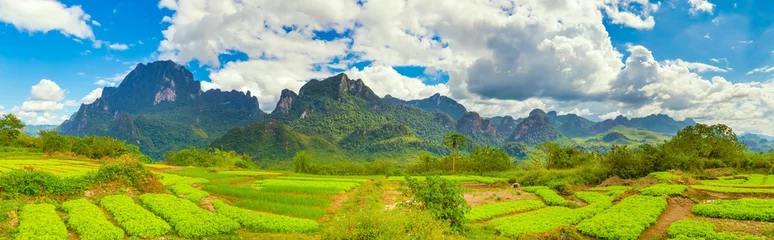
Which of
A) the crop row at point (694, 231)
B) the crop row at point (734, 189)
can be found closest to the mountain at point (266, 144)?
the crop row at point (734, 189)

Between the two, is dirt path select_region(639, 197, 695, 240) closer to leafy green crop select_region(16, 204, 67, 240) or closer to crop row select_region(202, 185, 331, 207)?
crop row select_region(202, 185, 331, 207)

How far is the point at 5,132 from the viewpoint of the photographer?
3044 inches

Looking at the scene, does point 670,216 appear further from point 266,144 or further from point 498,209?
point 266,144

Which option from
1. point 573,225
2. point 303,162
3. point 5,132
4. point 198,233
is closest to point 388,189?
point 573,225

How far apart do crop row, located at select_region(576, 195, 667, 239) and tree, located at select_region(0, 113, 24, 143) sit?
11148 centimetres

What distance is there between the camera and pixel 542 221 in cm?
2383

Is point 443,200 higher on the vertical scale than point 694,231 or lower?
higher

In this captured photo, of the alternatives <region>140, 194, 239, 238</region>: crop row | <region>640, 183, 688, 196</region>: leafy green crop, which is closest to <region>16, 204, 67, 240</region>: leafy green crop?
<region>140, 194, 239, 238</region>: crop row

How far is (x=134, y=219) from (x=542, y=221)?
26.2m

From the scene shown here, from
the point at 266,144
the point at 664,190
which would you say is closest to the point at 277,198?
the point at 664,190

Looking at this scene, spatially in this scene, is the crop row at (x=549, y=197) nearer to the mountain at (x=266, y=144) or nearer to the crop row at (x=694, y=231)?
the crop row at (x=694, y=231)

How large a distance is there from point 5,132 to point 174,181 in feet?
249

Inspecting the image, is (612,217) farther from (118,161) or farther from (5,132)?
(5,132)

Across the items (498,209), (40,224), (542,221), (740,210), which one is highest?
(40,224)
